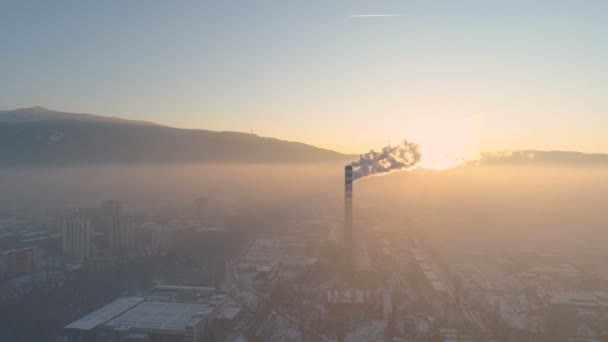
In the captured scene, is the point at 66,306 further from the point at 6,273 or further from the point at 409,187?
the point at 409,187

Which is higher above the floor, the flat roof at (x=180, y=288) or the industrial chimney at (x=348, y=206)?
the industrial chimney at (x=348, y=206)

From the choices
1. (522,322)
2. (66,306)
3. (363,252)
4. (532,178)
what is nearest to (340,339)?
(522,322)

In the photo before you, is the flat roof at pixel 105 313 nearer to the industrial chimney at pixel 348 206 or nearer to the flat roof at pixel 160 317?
the flat roof at pixel 160 317

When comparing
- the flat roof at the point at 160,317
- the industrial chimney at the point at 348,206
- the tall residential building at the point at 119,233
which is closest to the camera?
the flat roof at the point at 160,317

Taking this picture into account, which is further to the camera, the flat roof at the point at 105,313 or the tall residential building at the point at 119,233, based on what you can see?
the tall residential building at the point at 119,233

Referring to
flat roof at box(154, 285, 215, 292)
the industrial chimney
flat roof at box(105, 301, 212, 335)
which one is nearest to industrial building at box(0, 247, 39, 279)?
flat roof at box(154, 285, 215, 292)

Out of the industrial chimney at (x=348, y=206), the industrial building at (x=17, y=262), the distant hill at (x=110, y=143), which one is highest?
the distant hill at (x=110, y=143)

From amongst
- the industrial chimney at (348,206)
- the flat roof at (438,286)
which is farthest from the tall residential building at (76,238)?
the flat roof at (438,286)
